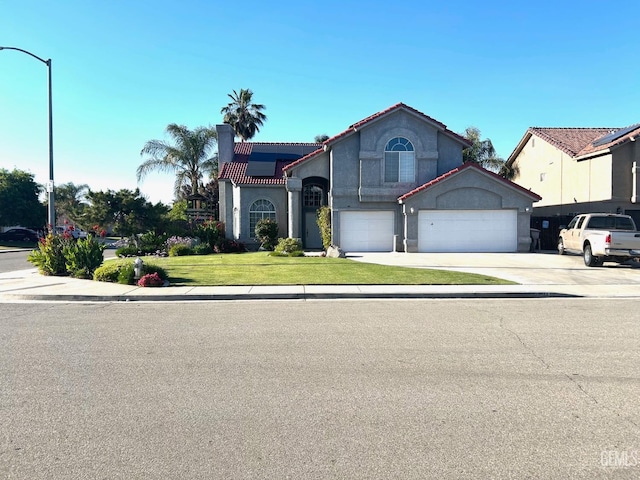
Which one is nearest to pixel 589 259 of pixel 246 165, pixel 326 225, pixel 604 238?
pixel 604 238

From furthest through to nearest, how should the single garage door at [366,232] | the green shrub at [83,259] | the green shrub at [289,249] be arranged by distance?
the single garage door at [366,232], the green shrub at [289,249], the green shrub at [83,259]

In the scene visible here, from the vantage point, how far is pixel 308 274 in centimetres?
1423

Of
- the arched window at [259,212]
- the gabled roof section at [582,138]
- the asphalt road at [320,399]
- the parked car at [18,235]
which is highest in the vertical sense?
the gabled roof section at [582,138]

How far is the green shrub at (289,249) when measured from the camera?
20.8 m

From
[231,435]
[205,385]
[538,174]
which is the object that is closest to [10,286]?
[205,385]

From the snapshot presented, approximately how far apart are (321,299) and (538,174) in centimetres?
2522

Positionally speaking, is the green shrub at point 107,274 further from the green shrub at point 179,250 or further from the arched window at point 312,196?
the arched window at point 312,196

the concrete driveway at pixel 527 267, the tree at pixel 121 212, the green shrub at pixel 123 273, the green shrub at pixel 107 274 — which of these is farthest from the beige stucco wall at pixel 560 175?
the tree at pixel 121 212

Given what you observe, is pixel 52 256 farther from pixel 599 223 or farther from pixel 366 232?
pixel 599 223

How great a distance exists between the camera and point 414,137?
23156 mm

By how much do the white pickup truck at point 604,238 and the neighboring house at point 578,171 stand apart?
4.72 m

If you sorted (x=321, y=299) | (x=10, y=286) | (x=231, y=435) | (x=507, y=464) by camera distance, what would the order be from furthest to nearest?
(x=10, y=286), (x=321, y=299), (x=231, y=435), (x=507, y=464)

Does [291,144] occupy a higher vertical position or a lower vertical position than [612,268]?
higher

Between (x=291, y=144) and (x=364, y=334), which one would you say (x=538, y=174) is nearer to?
(x=291, y=144)
